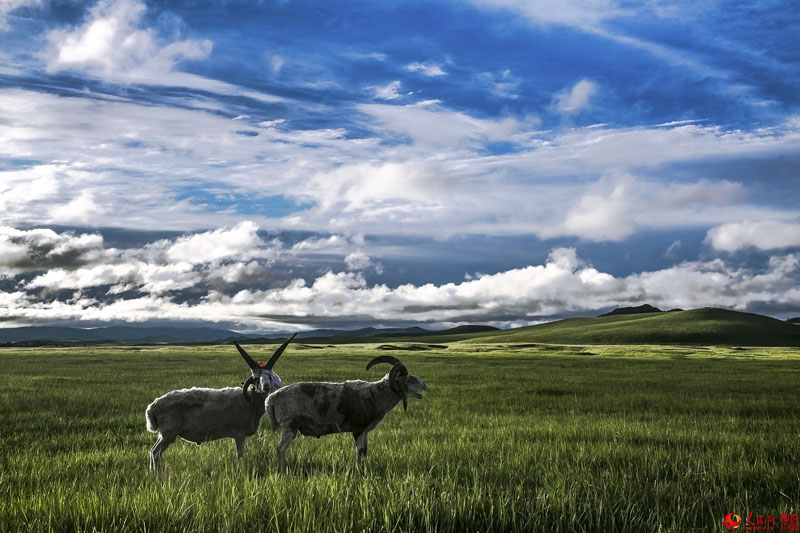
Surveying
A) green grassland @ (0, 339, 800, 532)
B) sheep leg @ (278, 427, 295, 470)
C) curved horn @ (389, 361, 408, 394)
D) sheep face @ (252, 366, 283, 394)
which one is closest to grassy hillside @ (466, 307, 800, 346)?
green grassland @ (0, 339, 800, 532)

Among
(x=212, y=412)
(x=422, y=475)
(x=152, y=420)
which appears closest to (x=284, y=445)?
(x=212, y=412)

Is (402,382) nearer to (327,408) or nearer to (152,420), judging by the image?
(327,408)

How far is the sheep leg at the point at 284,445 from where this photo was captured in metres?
8.07

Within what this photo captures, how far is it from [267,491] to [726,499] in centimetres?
582

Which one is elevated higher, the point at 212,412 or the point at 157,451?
the point at 212,412

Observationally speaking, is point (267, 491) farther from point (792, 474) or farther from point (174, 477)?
point (792, 474)

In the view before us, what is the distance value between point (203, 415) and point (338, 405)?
2.72 metres

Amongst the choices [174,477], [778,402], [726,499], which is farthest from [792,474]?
[778,402]

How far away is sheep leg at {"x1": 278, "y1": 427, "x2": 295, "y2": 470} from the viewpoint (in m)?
8.07

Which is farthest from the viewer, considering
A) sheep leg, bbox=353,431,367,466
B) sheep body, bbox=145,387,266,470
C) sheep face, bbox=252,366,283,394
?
sheep body, bbox=145,387,266,470

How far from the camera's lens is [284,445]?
8297mm

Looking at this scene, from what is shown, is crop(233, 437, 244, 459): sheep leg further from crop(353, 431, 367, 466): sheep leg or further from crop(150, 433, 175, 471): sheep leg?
crop(353, 431, 367, 466): sheep leg

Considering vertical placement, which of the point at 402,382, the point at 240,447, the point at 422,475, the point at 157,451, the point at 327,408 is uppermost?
the point at 402,382

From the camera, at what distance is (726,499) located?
6.62m
